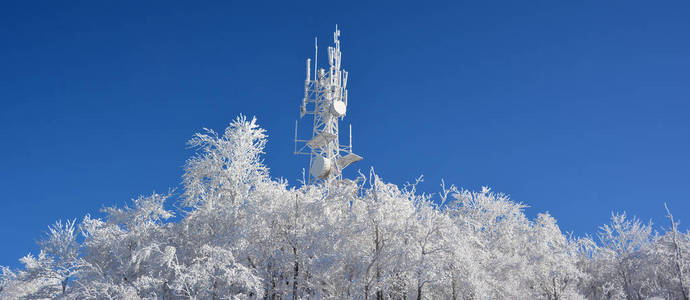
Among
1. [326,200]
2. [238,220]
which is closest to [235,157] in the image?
[238,220]

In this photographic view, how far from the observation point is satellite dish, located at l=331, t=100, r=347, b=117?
27.4 metres

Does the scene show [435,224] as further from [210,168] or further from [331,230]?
[210,168]

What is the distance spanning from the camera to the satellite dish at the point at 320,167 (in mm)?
25594

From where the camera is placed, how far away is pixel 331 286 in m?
18.3

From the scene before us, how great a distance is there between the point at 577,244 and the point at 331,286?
61.4ft

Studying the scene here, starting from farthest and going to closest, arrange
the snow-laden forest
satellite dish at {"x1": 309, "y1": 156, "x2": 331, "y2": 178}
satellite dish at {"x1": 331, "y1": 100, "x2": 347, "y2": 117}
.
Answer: satellite dish at {"x1": 331, "y1": 100, "x2": 347, "y2": 117} → satellite dish at {"x1": 309, "y1": 156, "x2": 331, "y2": 178} → the snow-laden forest

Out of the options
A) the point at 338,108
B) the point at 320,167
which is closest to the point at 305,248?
the point at 320,167

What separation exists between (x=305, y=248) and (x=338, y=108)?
10.9 metres

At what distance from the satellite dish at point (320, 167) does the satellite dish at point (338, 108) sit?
3.05 metres

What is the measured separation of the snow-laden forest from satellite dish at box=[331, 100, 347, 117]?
4.90m

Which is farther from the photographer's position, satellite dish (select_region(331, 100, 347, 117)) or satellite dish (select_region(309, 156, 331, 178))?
satellite dish (select_region(331, 100, 347, 117))

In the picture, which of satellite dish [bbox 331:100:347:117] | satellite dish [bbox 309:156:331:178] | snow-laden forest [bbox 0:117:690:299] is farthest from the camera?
satellite dish [bbox 331:100:347:117]

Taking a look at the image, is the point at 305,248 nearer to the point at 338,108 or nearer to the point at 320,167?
the point at 320,167

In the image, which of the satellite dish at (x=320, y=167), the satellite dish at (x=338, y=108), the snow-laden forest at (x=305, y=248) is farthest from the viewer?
the satellite dish at (x=338, y=108)
